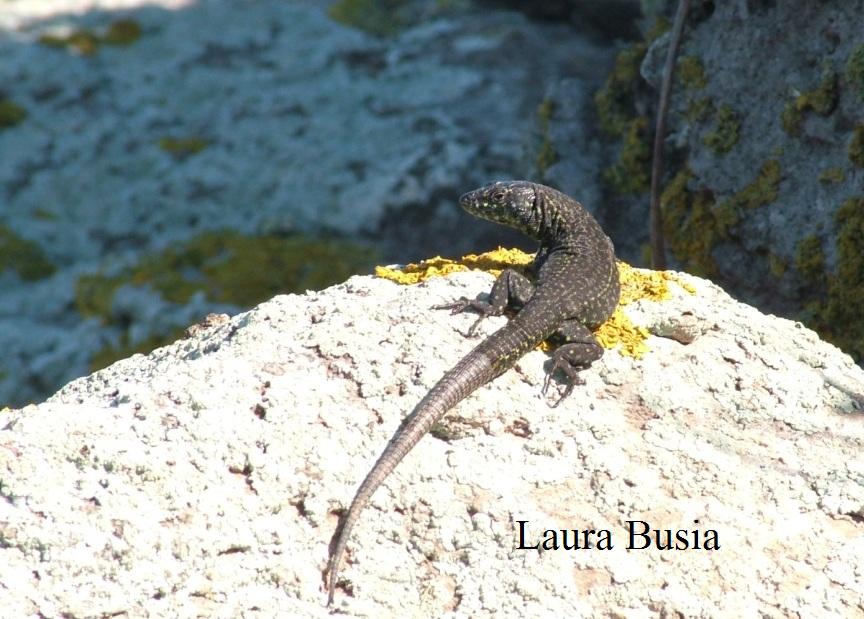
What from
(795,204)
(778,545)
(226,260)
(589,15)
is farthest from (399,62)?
(778,545)

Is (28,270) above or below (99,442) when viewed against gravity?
below

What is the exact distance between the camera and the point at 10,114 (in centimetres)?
1078

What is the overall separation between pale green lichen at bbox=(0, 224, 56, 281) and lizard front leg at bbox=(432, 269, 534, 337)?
17.7ft

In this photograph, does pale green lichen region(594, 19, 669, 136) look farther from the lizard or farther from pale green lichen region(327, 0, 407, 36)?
pale green lichen region(327, 0, 407, 36)

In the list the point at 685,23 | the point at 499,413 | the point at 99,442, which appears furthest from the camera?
the point at 685,23

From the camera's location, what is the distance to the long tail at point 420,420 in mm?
3773

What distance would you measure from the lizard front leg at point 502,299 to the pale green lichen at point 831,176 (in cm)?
186

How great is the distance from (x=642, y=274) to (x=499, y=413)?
4.54 ft

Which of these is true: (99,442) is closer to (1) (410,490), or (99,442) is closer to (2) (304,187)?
(1) (410,490)

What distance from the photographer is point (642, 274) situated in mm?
5371

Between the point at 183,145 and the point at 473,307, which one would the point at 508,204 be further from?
the point at 183,145

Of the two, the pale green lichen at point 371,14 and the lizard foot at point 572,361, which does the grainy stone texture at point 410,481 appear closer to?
the lizard foot at point 572,361

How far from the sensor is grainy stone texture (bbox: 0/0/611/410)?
896 centimetres

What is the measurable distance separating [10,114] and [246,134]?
Result: 2.25 m
